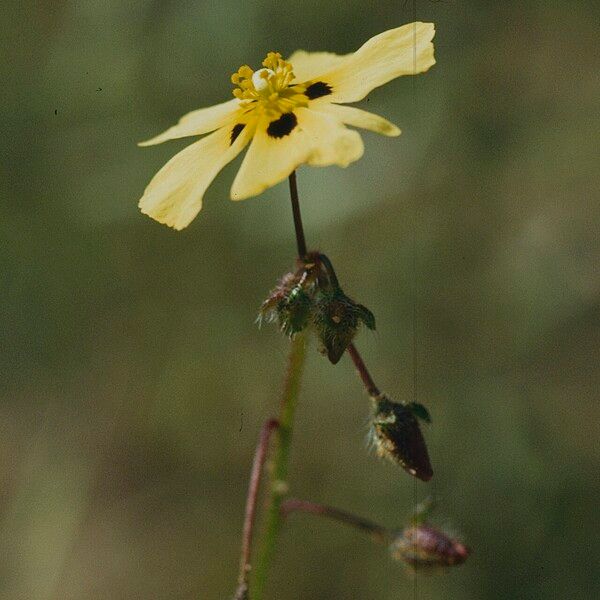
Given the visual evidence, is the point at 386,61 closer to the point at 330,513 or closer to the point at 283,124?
the point at 283,124

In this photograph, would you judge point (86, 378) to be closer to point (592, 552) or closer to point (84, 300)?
point (84, 300)

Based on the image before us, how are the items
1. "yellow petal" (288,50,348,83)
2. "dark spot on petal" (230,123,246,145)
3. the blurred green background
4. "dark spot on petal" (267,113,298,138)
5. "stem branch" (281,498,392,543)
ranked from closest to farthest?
"dark spot on petal" (267,113,298,138) < "dark spot on petal" (230,123,246,145) < "stem branch" (281,498,392,543) < "yellow petal" (288,50,348,83) < the blurred green background

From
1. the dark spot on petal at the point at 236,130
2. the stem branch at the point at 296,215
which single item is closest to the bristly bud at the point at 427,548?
the stem branch at the point at 296,215

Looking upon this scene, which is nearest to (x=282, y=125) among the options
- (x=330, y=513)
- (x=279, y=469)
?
(x=279, y=469)

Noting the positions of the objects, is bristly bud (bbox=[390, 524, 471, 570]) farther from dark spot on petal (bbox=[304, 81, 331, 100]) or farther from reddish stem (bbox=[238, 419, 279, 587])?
dark spot on petal (bbox=[304, 81, 331, 100])

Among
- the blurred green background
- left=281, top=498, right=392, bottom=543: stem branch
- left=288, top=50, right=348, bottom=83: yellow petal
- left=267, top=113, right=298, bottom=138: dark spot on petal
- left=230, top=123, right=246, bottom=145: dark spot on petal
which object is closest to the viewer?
left=267, top=113, right=298, bottom=138: dark spot on petal

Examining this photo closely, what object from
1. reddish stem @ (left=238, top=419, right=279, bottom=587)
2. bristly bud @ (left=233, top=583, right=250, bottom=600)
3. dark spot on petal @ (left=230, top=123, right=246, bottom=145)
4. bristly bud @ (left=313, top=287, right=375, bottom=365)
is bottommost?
bristly bud @ (left=233, top=583, right=250, bottom=600)

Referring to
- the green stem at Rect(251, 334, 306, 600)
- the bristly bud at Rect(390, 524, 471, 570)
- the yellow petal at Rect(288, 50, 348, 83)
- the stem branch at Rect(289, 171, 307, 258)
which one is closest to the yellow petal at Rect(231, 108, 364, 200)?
the stem branch at Rect(289, 171, 307, 258)
